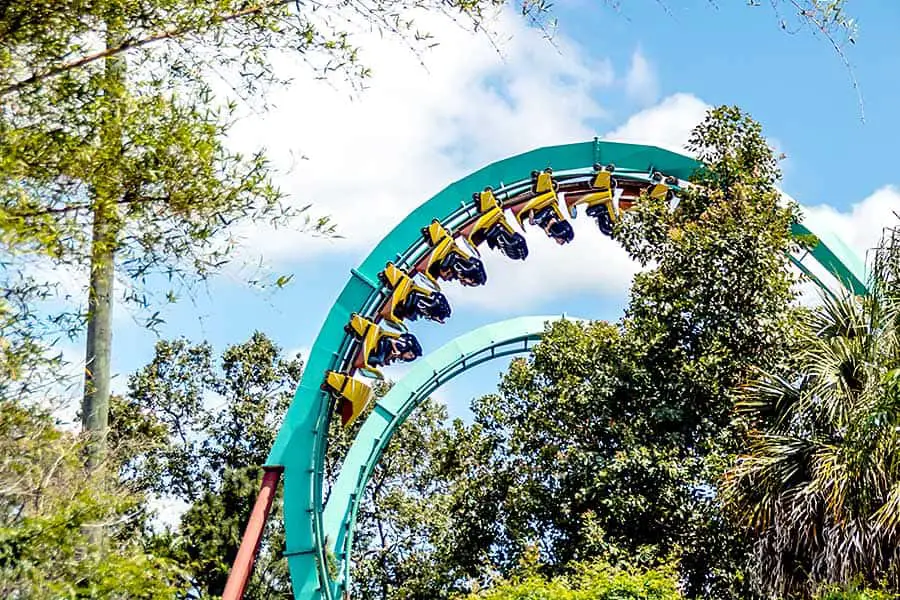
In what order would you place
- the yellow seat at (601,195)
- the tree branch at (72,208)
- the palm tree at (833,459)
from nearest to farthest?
the tree branch at (72,208) < the palm tree at (833,459) < the yellow seat at (601,195)

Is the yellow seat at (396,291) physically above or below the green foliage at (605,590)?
above

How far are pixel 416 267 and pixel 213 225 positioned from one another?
28.0 feet

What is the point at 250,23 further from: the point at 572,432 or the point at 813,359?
the point at 572,432

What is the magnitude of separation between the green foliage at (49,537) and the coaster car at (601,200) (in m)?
9.04

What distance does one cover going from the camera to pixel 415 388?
43.5 feet

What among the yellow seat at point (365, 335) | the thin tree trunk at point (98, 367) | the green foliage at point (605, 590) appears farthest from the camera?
the yellow seat at point (365, 335)

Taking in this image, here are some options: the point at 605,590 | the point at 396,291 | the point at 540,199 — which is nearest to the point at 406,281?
the point at 396,291

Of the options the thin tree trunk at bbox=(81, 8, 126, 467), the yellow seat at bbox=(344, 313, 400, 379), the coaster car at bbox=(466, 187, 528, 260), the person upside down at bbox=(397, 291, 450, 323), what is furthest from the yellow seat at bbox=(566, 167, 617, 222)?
the thin tree trunk at bbox=(81, 8, 126, 467)

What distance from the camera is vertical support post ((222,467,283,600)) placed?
37.4 feet

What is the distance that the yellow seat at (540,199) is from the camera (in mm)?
12602

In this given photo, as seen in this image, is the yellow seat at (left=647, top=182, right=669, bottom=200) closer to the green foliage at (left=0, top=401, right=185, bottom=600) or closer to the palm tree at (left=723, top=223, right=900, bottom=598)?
the palm tree at (left=723, top=223, right=900, bottom=598)

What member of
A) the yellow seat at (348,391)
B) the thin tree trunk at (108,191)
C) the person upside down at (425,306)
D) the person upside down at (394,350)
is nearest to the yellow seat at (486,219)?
the person upside down at (425,306)

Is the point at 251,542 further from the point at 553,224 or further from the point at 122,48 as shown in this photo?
the point at 122,48

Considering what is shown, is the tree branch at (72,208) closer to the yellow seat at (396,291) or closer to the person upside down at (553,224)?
the yellow seat at (396,291)
